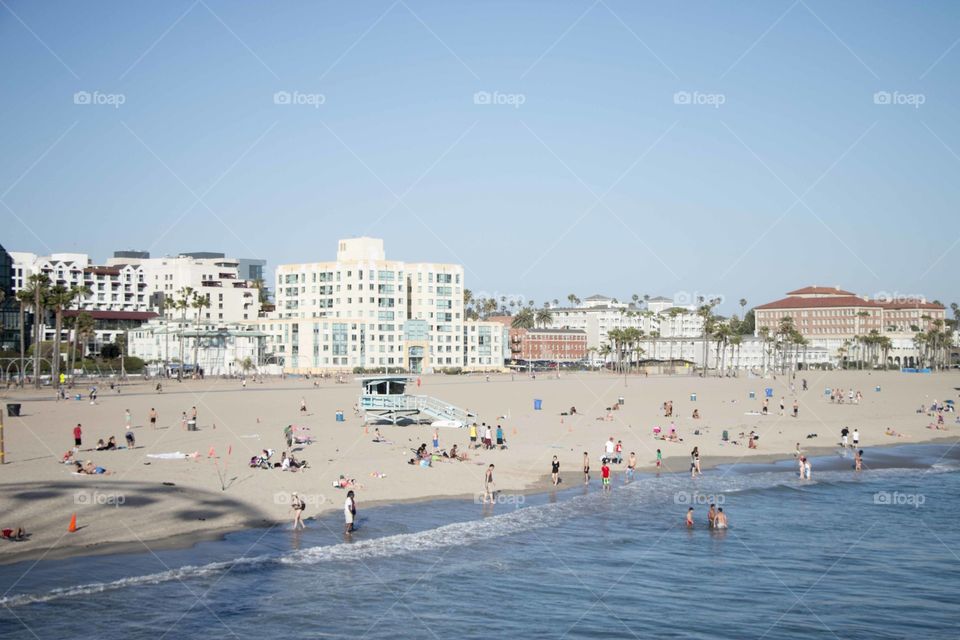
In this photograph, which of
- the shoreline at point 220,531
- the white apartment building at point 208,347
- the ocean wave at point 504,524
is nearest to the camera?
the ocean wave at point 504,524

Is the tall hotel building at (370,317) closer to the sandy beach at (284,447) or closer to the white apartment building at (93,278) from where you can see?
the white apartment building at (93,278)

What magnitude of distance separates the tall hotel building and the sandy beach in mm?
47246

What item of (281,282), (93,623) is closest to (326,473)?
(93,623)

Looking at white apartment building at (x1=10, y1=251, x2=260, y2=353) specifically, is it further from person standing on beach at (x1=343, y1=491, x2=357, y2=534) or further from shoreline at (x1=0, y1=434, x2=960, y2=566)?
person standing on beach at (x1=343, y1=491, x2=357, y2=534)

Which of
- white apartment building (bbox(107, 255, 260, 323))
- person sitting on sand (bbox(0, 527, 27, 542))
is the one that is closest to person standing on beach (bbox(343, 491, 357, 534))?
person sitting on sand (bbox(0, 527, 27, 542))

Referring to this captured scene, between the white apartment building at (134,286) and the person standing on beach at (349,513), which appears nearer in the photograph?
the person standing on beach at (349,513)

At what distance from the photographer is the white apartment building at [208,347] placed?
413 feet

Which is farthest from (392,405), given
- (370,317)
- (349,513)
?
(370,317)

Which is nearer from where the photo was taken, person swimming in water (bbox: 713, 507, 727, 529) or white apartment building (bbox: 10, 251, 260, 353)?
person swimming in water (bbox: 713, 507, 727, 529)

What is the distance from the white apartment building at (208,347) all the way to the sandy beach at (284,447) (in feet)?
133

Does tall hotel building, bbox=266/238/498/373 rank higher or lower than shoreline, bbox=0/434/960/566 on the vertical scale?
higher

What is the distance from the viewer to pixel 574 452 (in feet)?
141

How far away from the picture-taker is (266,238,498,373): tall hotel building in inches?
5226

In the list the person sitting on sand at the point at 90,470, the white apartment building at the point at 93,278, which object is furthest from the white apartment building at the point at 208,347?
the person sitting on sand at the point at 90,470
